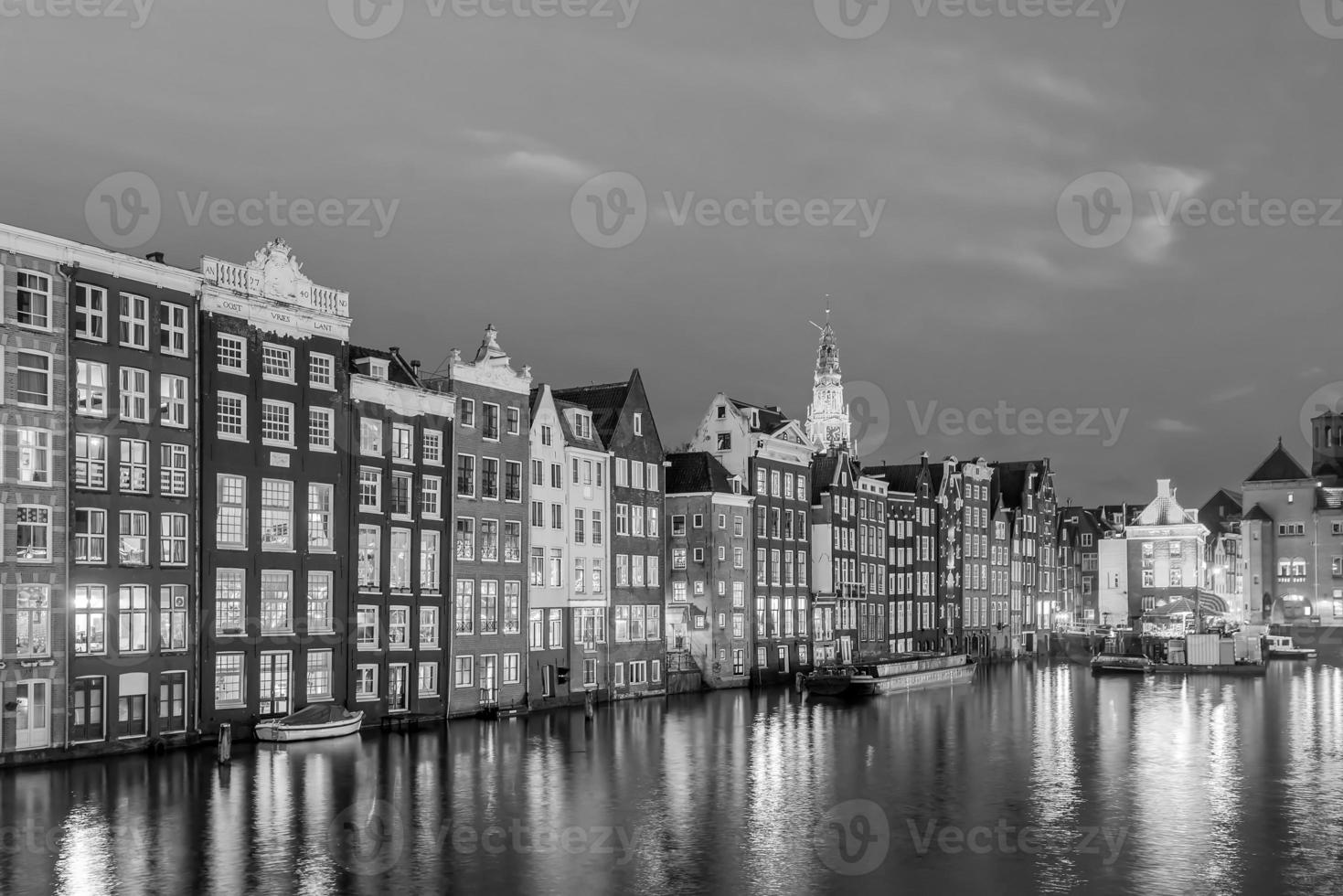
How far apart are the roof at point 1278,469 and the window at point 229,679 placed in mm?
153653

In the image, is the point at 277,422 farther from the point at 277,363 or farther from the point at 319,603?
the point at 319,603

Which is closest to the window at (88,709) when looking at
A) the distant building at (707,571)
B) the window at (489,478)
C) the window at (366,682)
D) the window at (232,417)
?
the window at (232,417)

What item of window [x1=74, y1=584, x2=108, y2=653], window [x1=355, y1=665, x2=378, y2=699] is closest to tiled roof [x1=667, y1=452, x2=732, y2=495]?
window [x1=355, y1=665, x2=378, y2=699]

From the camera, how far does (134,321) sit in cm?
6303

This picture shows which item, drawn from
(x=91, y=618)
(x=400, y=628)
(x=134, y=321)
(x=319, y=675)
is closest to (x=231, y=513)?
(x=91, y=618)

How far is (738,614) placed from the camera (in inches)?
4350

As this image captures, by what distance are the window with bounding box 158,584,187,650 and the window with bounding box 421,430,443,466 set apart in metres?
18.5

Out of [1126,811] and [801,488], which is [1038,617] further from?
[1126,811]

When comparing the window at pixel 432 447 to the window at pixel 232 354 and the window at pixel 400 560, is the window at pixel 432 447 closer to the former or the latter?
the window at pixel 400 560

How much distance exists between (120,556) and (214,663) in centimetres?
710

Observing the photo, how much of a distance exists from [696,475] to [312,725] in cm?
4887

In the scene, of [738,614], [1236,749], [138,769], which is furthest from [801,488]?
[138,769]

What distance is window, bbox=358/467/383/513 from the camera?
75.0m
